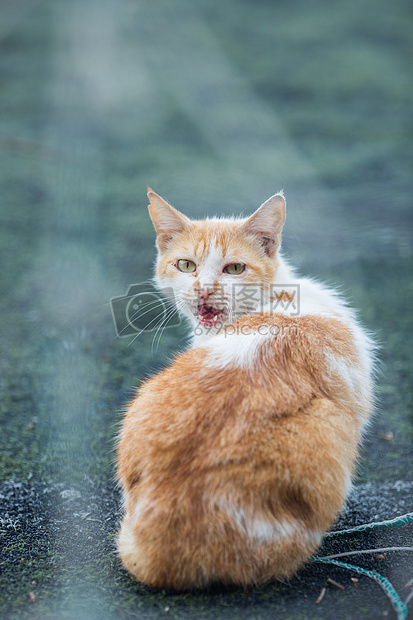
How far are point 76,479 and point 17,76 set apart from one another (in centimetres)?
377

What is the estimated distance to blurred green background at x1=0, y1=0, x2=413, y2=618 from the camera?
127cm

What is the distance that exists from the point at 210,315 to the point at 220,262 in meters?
0.14

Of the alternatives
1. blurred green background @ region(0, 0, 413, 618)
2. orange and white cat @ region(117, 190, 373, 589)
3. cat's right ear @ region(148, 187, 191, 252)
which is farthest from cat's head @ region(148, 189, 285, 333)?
blurred green background @ region(0, 0, 413, 618)

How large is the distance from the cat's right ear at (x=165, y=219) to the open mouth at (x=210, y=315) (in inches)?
10.3

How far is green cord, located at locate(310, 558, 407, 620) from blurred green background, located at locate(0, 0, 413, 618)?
0.03 meters

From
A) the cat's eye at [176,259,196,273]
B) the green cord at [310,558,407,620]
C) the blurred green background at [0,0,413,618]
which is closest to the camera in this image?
the green cord at [310,558,407,620]

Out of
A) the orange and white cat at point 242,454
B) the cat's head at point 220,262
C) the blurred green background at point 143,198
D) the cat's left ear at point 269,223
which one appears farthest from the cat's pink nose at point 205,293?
the blurred green background at point 143,198

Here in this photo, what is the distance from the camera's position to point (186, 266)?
1.41m

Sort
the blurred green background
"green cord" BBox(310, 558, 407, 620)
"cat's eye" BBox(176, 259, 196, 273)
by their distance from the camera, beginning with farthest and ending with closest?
"cat's eye" BBox(176, 259, 196, 273)
the blurred green background
"green cord" BBox(310, 558, 407, 620)

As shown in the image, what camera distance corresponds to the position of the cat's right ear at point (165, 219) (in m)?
1.42

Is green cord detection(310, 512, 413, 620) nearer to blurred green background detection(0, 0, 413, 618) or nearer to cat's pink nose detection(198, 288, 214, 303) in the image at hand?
blurred green background detection(0, 0, 413, 618)

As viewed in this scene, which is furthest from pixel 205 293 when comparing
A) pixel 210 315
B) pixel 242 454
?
pixel 242 454

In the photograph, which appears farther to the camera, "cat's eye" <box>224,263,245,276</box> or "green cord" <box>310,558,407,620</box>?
"cat's eye" <box>224,263,245,276</box>

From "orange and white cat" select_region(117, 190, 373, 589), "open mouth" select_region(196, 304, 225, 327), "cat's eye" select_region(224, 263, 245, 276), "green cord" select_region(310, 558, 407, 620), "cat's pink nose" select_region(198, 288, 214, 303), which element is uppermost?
"cat's eye" select_region(224, 263, 245, 276)
